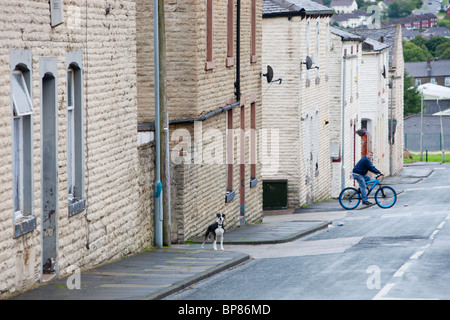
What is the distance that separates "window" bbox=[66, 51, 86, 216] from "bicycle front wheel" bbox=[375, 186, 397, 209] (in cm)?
1744

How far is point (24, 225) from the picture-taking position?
11.7m

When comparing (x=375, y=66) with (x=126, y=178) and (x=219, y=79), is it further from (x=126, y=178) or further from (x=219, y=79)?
Answer: (x=126, y=178)

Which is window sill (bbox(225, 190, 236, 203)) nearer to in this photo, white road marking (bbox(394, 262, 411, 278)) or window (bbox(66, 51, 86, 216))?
white road marking (bbox(394, 262, 411, 278))

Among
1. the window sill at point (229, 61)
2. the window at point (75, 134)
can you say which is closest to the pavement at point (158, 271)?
the window at point (75, 134)

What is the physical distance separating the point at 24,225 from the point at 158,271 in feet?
10.7

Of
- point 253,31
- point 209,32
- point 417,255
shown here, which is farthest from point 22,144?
point 253,31

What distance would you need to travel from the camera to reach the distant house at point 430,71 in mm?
151375

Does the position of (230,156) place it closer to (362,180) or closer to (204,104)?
(204,104)

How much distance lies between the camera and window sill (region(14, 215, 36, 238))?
11.4m

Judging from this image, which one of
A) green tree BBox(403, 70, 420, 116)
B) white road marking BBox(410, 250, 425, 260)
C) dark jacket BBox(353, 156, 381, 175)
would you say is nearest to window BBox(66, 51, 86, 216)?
white road marking BBox(410, 250, 425, 260)

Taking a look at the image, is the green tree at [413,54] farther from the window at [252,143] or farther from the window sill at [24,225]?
the window sill at [24,225]

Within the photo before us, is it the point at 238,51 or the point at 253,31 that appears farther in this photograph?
the point at 253,31
